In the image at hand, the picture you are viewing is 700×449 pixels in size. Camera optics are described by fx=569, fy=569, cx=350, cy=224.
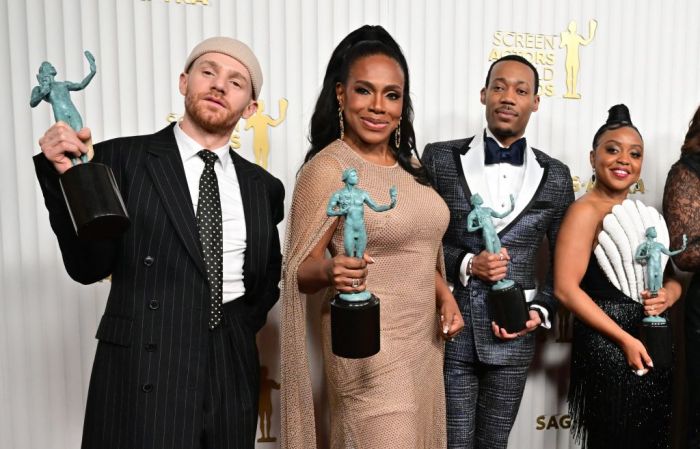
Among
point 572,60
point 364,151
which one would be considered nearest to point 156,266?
point 364,151

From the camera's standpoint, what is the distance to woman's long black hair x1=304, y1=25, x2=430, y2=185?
1.45 metres

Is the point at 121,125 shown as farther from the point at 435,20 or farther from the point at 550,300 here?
the point at 550,300

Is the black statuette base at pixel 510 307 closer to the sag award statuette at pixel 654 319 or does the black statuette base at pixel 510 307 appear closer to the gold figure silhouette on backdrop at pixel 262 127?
the sag award statuette at pixel 654 319

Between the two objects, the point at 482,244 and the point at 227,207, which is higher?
the point at 227,207

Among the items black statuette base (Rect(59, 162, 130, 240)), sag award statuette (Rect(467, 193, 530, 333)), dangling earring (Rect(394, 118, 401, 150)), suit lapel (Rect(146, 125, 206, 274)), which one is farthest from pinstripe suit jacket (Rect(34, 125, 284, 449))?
sag award statuette (Rect(467, 193, 530, 333))

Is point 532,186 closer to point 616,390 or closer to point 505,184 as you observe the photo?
point 505,184

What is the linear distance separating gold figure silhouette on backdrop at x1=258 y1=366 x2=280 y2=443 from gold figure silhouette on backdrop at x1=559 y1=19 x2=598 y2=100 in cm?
162

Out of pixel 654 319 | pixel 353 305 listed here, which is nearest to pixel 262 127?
pixel 353 305

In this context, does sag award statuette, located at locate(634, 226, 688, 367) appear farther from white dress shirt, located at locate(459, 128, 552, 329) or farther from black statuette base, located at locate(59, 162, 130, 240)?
black statuette base, located at locate(59, 162, 130, 240)

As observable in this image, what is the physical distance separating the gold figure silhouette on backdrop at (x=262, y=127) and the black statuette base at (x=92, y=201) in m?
1.09

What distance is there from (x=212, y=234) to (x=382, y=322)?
0.45 meters

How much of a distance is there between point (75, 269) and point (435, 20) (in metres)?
1.59

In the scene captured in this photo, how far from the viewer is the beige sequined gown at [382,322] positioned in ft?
4.45

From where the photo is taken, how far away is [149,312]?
1.21 m
